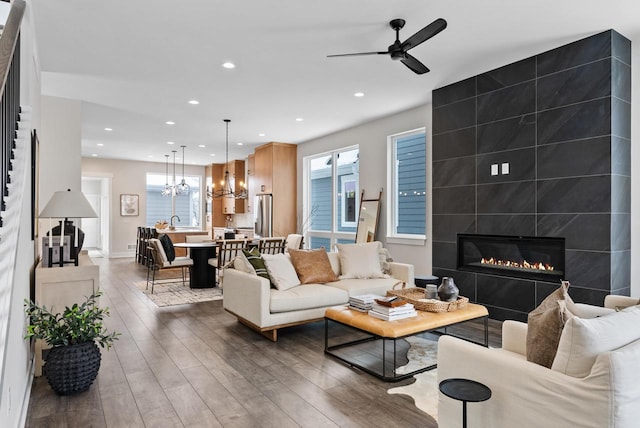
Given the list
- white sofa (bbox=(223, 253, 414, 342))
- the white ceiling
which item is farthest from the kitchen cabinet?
white sofa (bbox=(223, 253, 414, 342))

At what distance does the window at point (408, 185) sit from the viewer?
630 centimetres

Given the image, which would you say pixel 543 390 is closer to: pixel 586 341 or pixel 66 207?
pixel 586 341

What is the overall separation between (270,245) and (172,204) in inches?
283

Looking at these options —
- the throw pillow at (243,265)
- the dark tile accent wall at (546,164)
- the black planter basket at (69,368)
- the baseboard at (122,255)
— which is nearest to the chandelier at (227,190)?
the baseboard at (122,255)

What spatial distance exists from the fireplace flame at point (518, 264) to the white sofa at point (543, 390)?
287cm

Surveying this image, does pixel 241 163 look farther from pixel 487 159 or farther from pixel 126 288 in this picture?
pixel 487 159

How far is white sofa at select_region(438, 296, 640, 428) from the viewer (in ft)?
5.13

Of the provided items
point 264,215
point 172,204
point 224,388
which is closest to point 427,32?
point 224,388

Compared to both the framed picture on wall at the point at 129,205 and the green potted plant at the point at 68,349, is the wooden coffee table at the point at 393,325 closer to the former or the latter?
the green potted plant at the point at 68,349

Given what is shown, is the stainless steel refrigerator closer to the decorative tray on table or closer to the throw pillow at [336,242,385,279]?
the throw pillow at [336,242,385,279]

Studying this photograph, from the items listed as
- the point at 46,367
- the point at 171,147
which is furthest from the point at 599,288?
the point at 171,147

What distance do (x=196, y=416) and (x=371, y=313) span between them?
1527 mm

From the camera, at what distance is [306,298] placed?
13.6ft

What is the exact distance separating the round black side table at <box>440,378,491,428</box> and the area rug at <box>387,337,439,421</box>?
74 centimetres
